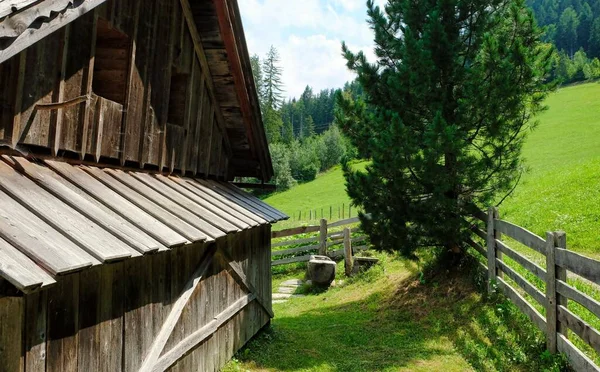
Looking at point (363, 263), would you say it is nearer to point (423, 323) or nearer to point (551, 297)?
point (423, 323)

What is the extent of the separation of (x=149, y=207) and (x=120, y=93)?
5.73 feet

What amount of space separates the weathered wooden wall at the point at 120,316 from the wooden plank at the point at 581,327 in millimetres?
4764

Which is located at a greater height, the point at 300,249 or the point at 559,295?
the point at 559,295

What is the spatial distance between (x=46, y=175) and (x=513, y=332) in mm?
6897

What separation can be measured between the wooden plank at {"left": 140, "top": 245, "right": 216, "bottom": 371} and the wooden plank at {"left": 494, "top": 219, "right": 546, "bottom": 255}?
479cm

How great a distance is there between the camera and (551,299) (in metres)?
6.21

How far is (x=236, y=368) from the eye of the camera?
23.5 ft

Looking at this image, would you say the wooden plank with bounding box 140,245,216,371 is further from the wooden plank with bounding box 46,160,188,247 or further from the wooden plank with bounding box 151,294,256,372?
the wooden plank with bounding box 46,160,188,247

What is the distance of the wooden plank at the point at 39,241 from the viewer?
3.04m

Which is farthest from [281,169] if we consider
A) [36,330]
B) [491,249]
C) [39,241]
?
[39,241]

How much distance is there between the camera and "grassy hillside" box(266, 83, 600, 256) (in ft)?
45.6

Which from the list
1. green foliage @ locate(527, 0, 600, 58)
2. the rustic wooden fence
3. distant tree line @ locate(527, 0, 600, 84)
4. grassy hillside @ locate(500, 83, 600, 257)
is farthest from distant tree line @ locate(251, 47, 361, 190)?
green foliage @ locate(527, 0, 600, 58)

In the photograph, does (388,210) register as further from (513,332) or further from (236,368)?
(236,368)

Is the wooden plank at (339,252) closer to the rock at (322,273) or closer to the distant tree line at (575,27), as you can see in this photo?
the rock at (322,273)
